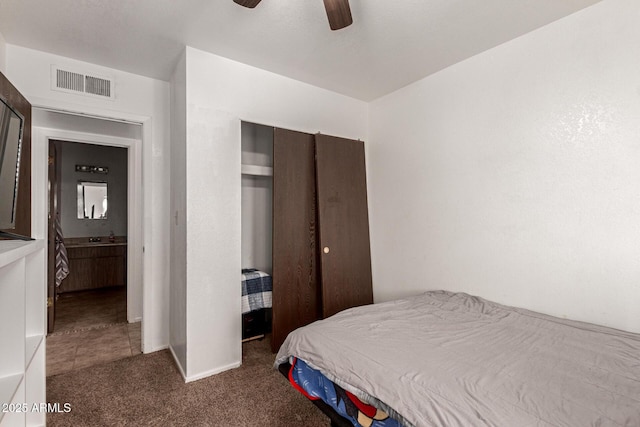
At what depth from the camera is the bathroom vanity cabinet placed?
16.5 feet

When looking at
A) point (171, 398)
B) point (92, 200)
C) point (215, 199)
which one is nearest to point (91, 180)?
point (92, 200)

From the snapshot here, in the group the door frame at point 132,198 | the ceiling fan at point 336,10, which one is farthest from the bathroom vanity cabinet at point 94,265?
the ceiling fan at point 336,10

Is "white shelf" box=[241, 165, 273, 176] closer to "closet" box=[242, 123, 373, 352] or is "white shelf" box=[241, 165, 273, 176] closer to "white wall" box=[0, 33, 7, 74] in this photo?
"closet" box=[242, 123, 373, 352]

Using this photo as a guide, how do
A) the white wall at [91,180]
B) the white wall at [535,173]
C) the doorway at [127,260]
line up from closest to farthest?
the white wall at [535,173] < the doorway at [127,260] < the white wall at [91,180]

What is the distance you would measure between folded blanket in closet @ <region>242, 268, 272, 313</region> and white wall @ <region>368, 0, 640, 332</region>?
140cm

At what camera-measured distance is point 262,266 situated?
3676mm

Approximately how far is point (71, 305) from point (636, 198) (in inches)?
248

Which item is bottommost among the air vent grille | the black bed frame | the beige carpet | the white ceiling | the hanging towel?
the beige carpet

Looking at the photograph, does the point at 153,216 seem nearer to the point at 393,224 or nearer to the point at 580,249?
the point at 393,224

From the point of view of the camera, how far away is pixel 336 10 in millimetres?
1600

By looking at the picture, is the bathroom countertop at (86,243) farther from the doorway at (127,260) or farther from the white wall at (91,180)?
the doorway at (127,260)

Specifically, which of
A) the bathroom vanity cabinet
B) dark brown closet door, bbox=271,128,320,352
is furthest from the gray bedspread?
the bathroom vanity cabinet

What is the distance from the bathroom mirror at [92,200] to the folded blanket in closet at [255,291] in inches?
154

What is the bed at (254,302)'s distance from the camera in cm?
310
